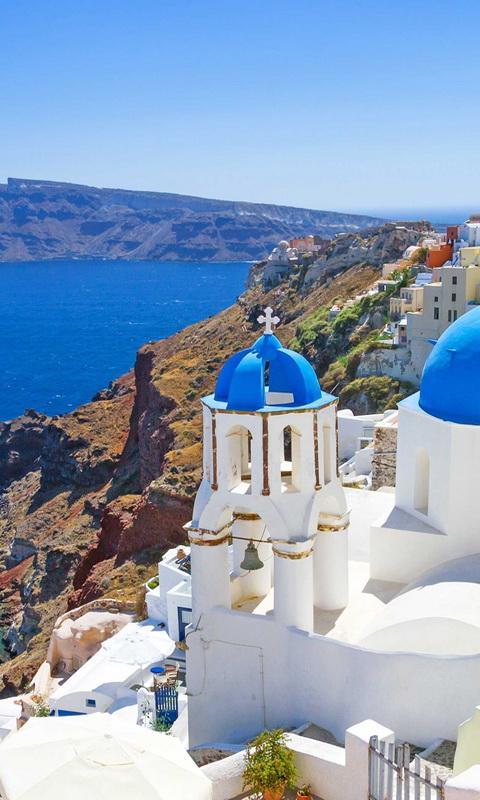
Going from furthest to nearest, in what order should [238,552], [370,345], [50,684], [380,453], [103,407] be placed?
[103,407] → [370,345] → [50,684] → [380,453] → [238,552]

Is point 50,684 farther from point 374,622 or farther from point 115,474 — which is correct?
point 115,474

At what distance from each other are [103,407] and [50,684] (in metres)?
42.6

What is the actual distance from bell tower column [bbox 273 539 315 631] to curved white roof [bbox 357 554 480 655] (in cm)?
77

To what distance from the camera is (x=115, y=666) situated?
20.3m

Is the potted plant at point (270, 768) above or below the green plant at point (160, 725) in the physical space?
above

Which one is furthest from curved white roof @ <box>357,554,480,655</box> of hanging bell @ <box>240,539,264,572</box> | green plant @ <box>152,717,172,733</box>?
green plant @ <box>152,717,172,733</box>

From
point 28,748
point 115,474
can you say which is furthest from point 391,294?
point 28,748

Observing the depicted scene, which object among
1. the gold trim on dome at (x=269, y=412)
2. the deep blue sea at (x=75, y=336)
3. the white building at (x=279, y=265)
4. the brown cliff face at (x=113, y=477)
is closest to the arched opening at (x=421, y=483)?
the gold trim on dome at (x=269, y=412)

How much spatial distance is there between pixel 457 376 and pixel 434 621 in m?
3.36

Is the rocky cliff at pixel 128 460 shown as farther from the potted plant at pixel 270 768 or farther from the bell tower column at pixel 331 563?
the potted plant at pixel 270 768

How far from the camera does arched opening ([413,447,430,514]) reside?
1287 cm

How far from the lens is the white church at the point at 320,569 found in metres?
10.3

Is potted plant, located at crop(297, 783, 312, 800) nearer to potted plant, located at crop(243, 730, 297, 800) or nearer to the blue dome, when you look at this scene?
potted plant, located at crop(243, 730, 297, 800)

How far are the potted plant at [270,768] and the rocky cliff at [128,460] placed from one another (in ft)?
63.2
